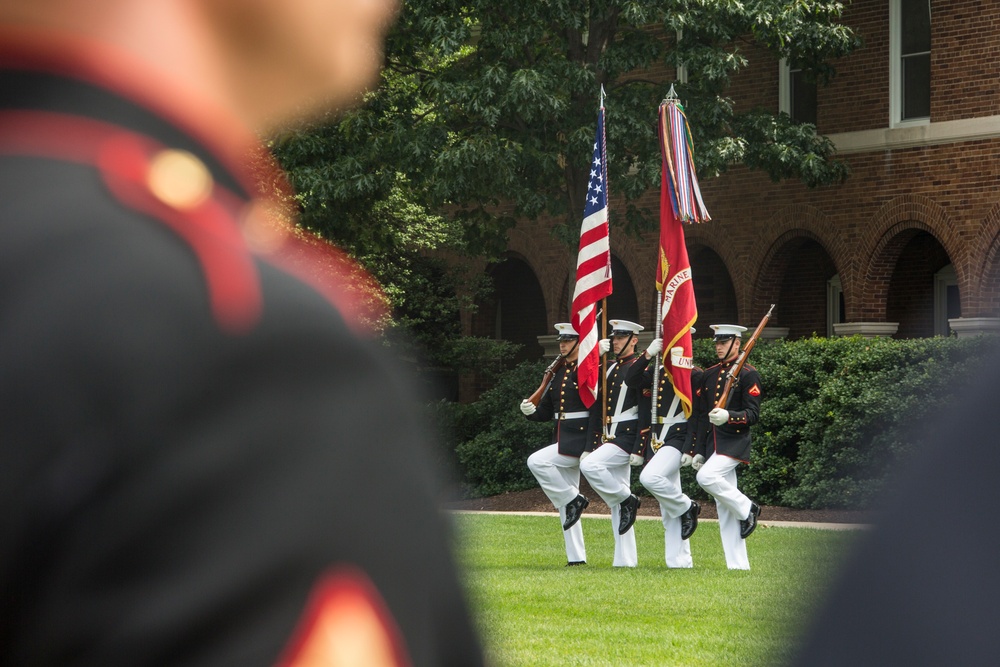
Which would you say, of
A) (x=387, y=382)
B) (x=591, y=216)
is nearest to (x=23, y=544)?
(x=387, y=382)

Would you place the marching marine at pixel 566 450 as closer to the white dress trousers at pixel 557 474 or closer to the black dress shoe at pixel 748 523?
the white dress trousers at pixel 557 474

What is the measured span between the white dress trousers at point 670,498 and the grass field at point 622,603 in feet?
0.88

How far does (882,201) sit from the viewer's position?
1972 centimetres

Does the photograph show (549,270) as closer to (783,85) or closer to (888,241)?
(783,85)

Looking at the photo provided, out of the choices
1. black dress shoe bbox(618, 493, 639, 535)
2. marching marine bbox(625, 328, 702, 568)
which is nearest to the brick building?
marching marine bbox(625, 328, 702, 568)

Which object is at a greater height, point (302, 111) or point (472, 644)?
point (302, 111)

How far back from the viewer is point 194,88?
0.71 metres

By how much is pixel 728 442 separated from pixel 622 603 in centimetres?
395

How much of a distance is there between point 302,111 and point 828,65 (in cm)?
1956

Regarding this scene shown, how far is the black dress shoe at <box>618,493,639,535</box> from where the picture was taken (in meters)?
13.2

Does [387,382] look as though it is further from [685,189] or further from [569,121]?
[569,121]

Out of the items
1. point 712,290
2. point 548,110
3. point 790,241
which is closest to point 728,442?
point 548,110

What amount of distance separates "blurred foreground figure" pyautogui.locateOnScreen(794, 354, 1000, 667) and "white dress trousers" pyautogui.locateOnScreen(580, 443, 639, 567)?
12.9 meters

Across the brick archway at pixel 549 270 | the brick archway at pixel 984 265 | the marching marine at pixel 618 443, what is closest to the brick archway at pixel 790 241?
the brick archway at pixel 984 265
